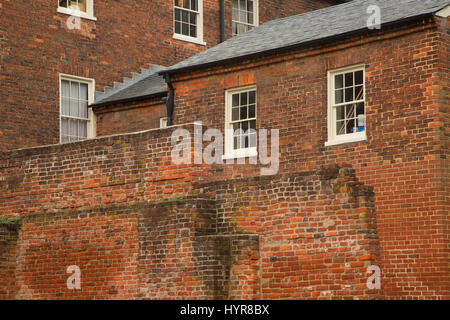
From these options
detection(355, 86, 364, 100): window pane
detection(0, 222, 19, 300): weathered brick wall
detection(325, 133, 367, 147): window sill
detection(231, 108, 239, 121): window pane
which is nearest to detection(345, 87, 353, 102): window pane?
detection(355, 86, 364, 100): window pane

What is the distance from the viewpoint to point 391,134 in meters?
16.8

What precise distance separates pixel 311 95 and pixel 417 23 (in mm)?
2752

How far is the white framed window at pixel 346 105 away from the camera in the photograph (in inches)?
691

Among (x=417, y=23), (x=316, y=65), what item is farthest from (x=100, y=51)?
(x=417, y=23)

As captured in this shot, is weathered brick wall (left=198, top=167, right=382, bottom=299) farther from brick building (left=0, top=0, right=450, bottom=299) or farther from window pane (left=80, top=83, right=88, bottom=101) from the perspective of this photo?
window pane (left=80, top=83, right=88, bottom=101)

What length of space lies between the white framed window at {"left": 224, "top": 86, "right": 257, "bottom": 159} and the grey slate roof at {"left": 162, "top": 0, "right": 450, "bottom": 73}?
2.87ft

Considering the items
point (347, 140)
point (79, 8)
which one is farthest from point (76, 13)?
point (347, 140)

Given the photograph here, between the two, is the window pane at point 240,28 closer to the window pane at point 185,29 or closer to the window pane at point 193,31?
the window pane at point 193,31

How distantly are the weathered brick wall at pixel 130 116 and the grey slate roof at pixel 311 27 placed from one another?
2.95 metres

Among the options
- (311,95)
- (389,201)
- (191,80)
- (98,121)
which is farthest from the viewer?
(98,121)

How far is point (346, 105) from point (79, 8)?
406 inches

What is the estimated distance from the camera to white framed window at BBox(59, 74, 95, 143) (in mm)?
24391

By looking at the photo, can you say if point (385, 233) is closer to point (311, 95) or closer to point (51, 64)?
point (311, 95)
